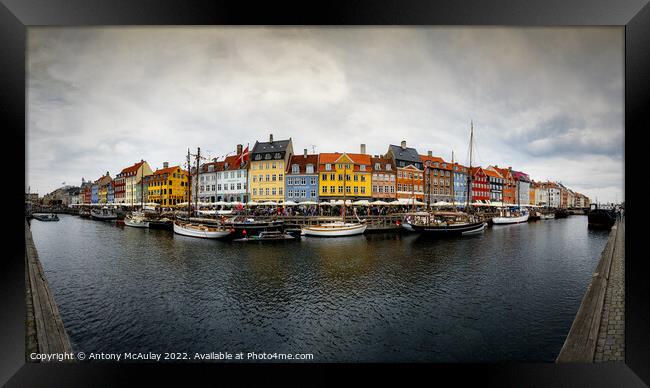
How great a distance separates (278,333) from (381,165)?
17.4 ft

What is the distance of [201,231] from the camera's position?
11125 millimetres

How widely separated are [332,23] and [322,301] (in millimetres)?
4829

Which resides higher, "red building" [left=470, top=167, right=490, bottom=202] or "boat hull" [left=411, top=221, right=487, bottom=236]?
"red building" [left=470, top=167, right=490, bottom=202]

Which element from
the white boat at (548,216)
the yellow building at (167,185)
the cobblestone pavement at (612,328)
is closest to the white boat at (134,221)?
the yellow building at (167,185)

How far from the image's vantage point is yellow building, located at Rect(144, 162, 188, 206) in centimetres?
634

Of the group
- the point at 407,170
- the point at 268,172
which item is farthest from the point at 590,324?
the point at 268,172

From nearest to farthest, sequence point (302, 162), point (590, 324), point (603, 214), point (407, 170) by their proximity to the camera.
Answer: point (590, 324)
point (603, 214)
point (407, 170)
point (302, 162)

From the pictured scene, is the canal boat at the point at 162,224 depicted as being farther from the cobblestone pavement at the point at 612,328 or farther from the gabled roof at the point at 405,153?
the cobblestone pavement at the point at 612,328

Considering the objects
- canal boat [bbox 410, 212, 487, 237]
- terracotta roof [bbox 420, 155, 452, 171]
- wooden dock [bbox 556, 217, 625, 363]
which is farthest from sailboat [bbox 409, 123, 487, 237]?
wooden dock [bbox 556, 217, 625, 363]

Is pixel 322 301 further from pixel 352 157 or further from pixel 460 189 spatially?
pixel 460 189

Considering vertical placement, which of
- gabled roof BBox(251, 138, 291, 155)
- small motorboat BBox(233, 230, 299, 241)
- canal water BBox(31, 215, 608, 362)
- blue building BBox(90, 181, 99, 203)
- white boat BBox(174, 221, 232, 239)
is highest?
gabled roof BBox(251, 138, 291, 155)

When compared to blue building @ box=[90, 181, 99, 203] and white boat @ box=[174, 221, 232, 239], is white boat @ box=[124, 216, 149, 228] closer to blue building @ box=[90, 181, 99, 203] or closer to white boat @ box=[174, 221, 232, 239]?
white boat @ box=[174, 221, 232, 239]

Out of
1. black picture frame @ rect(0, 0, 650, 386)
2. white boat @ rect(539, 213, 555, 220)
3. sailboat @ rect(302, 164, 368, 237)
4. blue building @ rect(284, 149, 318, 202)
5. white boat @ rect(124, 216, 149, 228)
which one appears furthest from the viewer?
white boat @ rect(539, 213, 555, 220)
